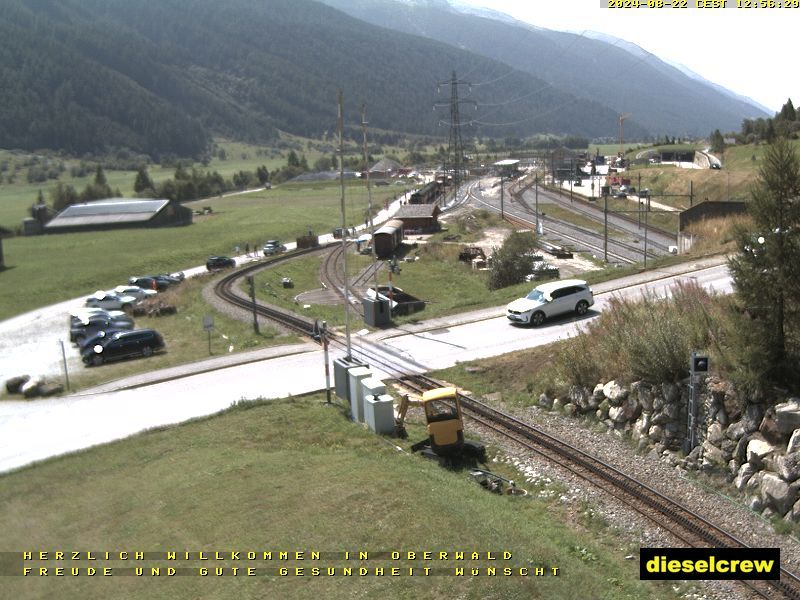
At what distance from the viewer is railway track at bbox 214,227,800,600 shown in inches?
517

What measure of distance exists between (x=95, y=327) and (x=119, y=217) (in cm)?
6443

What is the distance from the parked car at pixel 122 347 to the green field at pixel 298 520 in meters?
15.3

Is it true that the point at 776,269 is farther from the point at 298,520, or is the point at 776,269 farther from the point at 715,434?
the point at 298,520

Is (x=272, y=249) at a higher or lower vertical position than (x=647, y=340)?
lower

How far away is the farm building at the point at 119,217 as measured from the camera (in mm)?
98875

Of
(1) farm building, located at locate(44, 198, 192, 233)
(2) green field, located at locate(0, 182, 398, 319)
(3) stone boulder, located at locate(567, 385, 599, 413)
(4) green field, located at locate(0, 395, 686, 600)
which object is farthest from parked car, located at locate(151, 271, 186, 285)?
(3) stone boulder, located at locate(567, 385, 599, 413)

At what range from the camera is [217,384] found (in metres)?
26.4

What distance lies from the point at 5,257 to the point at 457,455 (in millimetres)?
75384

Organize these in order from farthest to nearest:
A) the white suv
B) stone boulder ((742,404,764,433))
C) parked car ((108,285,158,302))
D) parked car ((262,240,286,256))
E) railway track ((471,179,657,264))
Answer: parked car ((262,240,286,256)), railway track ((471,179,657,264)), parked car ((108,285,158,302)), the white suv, stone boulder ((742,404,764,433))

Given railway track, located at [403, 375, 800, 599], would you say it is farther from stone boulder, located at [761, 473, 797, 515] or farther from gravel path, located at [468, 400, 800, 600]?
stone boulder, located at [761, 473, 797, 515]

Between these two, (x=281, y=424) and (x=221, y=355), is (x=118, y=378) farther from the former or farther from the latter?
(x=281, y=424)

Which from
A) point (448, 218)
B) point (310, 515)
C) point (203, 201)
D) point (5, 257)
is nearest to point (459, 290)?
point (310, 515)

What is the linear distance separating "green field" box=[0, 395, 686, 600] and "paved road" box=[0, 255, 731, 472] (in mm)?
2711

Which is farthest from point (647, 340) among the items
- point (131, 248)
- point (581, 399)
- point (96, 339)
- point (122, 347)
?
point (131, 248)
